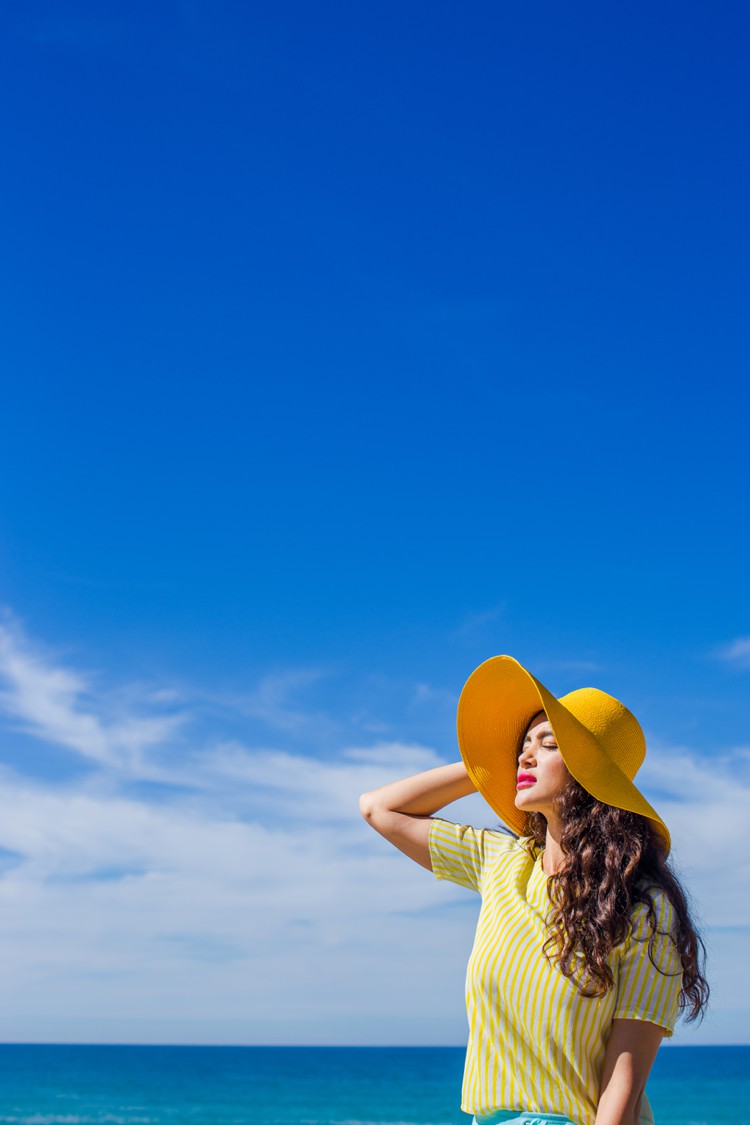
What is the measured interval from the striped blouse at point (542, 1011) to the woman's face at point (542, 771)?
0.20 meters

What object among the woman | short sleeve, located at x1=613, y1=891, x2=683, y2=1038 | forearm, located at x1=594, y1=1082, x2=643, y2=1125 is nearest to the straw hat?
the woman

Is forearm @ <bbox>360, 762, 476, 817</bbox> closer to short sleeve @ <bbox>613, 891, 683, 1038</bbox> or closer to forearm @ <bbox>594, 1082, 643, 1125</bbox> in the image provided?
short sleeve @ <bbox>613, 891, 683, 1038</bbox>

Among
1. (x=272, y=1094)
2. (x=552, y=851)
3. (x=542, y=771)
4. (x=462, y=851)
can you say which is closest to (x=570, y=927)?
(x=552, y=851)

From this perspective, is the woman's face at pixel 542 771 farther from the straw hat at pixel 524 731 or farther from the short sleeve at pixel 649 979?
the short sleeve at pixel 649 979

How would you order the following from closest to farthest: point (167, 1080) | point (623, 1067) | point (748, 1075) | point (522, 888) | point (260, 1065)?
point (623, 1067) → point (522, 888) → point (167, 1080) → point (748, 1075) → point (260, 1065)

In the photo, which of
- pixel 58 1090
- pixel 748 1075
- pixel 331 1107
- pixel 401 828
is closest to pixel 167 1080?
pixel 58 1090

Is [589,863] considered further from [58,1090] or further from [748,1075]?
[748,1075]

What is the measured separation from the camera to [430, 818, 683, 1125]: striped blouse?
2.46m

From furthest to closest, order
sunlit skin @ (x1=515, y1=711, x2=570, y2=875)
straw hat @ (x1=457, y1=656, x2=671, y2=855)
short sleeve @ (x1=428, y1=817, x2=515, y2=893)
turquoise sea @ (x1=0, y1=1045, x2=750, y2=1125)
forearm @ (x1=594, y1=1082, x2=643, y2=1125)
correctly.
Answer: turquoise sea @ (x1=0, y1=1045, x2=750, y2=1125)
short sleeve @ (x1=428, y1=817, x2=515, y2=893)
sunlit skin @ (x1=515, y1=711, x2=570, y2=875)
straw hat @ (x1=457, y1=656, x2=671, y2=855)
forearm @ (x1=594, y1=1082, x2=643, y2=1125)

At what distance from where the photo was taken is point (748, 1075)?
52969 mm

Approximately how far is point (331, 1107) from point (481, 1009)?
1491 inches

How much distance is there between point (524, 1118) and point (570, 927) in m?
0.41

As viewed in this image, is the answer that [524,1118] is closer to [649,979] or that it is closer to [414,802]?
[649,979]

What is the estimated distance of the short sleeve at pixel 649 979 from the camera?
244 cm
